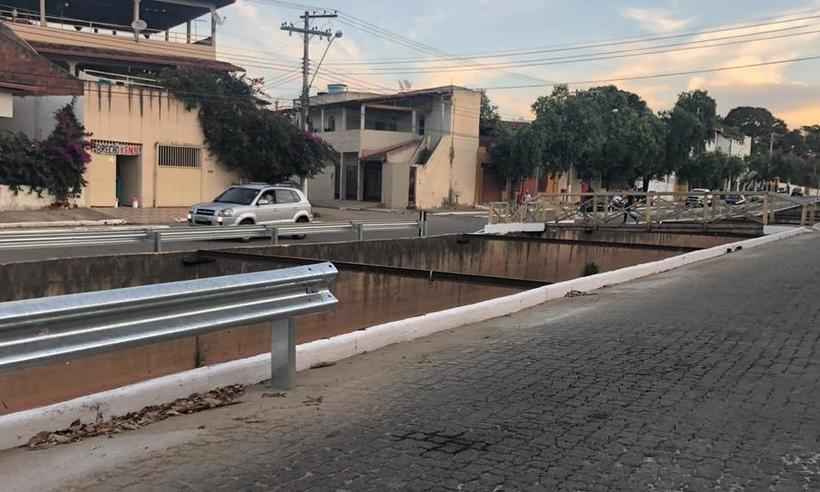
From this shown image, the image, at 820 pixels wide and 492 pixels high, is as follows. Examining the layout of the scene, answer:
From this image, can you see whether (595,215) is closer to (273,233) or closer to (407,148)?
(273,233)

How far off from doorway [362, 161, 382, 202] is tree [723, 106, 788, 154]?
95.7 m

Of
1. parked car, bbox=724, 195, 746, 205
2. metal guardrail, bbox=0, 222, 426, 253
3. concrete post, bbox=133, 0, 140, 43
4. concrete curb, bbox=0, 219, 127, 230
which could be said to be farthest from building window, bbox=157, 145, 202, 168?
parked car, bbox=724, 195, 746, 205

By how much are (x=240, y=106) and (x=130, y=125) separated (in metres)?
5.96

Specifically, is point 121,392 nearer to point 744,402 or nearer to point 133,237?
point 744,402

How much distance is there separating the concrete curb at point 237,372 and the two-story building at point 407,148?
40888 mm

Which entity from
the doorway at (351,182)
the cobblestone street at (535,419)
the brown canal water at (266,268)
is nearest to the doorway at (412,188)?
the doorway at (351,182)

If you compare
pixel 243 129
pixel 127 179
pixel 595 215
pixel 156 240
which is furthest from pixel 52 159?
pixel 595 215

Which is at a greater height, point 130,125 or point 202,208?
point 130,125

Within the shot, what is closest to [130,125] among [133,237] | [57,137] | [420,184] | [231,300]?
[57,137]

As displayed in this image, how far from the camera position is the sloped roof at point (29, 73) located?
31328 millimetres

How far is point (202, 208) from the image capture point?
70.9 ft

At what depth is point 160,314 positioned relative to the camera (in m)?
4.71

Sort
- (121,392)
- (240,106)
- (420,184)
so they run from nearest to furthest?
(121,392), (240,106), (420,184)

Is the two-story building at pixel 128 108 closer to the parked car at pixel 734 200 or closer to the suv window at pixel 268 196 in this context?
the suv window at pixel 268 196
